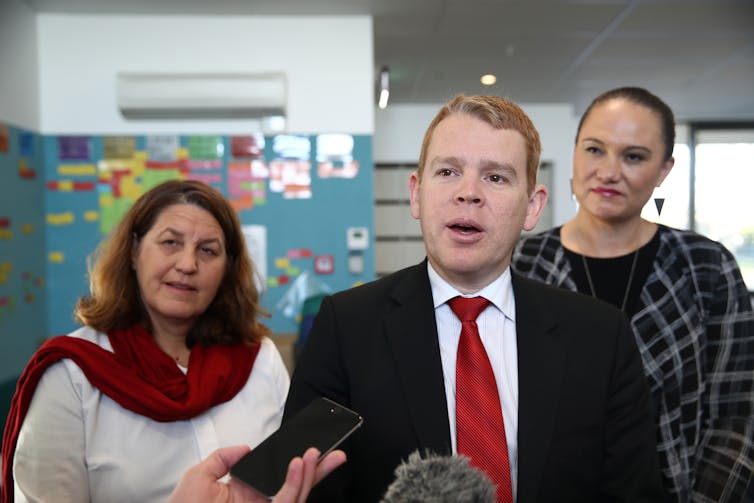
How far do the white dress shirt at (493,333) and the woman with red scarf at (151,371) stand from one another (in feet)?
2.44

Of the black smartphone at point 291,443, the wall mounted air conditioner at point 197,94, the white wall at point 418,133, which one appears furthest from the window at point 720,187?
the black smartphone at point 291,443

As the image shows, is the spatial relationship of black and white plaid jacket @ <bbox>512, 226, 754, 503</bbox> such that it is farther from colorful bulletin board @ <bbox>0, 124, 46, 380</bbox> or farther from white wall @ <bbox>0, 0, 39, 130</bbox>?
white wall @ <bbox>0, 0, 39, 130</bbox>

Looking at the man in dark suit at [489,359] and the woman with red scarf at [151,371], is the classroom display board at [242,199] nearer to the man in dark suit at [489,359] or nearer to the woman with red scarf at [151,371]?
the woman with red scarf at [151,371]

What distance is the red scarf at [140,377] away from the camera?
56.0 inches

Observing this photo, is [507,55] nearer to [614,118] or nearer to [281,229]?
[281,229]

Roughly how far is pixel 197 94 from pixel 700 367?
3338 millimetres

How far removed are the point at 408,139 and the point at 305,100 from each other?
8.55 ft

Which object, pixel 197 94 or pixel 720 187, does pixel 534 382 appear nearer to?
pixel 197 94

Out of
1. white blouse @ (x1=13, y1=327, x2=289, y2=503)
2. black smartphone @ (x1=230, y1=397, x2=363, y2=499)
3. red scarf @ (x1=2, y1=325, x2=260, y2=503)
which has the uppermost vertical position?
black smartphone @ (x1=230, y1=397, x2=363, y2=499)

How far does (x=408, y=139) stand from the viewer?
649cm

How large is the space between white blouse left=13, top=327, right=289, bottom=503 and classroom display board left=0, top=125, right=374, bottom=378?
256 cm

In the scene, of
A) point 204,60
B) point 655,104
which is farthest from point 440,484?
point 204,60

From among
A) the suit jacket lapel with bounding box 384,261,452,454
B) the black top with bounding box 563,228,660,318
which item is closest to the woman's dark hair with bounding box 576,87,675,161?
the black top with bounding box 563,228,660,318

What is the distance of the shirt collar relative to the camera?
1.11 metres
